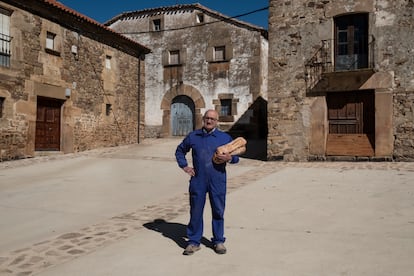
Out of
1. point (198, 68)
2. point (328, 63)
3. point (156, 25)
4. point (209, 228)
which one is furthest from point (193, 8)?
point (209, 228)

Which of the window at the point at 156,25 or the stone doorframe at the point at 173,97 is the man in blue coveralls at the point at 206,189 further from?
the window at the point at 156,25

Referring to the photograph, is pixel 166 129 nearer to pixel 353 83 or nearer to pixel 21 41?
pixel 21 41

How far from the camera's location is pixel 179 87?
20.5 metres

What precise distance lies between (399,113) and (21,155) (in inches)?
451

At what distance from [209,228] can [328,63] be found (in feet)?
28.1

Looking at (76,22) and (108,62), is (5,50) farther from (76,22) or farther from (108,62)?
(108,62)

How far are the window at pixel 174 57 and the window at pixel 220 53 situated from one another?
2201mm

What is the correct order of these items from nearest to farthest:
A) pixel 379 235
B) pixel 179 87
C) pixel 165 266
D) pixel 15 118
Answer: pixel 165 266
pixel 379 235
pixel 15 118
pixel 179 87

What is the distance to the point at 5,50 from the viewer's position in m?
11.3

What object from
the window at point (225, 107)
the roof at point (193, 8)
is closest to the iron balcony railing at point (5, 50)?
the roof at point (193, 8)

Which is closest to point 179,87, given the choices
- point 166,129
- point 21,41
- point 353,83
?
point 166,129

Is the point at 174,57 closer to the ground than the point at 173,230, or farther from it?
farther from it

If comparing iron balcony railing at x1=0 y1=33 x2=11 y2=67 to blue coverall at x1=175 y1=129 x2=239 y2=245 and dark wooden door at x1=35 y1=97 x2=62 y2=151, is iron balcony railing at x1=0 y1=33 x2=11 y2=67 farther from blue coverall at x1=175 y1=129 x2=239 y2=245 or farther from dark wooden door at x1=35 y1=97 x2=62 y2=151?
blue coverall at x1=175 y1=129 x2=239 y2=245

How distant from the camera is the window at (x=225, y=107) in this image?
1948 cm
